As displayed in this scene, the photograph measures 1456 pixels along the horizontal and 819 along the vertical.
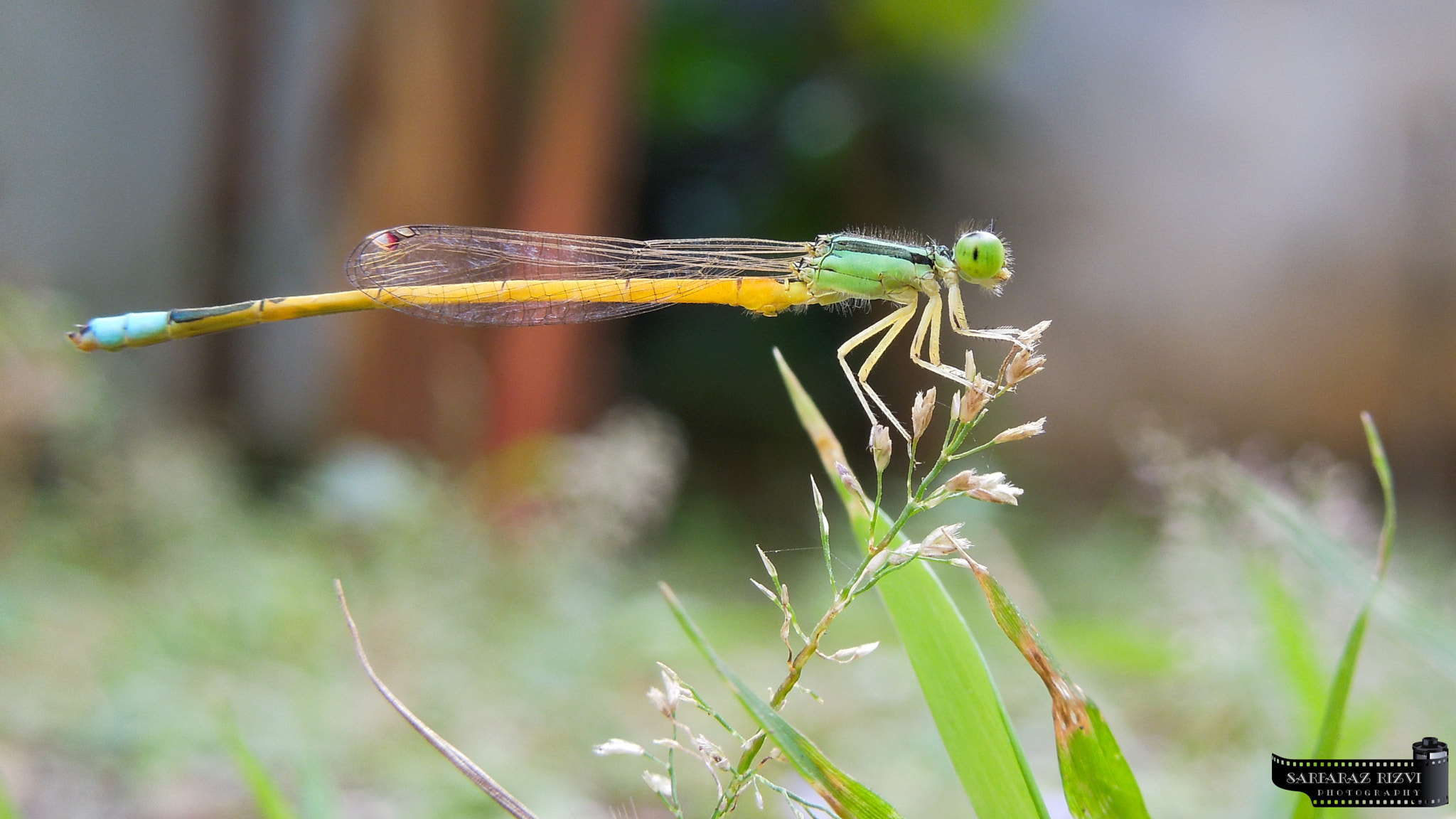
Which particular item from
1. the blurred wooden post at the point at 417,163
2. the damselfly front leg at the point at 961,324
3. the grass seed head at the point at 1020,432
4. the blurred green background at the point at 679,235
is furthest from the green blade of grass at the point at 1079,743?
the blurred wooden post at the point at 417,163

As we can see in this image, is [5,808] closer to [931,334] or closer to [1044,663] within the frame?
[1044,663]

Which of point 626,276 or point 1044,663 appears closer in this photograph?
point 1044,663

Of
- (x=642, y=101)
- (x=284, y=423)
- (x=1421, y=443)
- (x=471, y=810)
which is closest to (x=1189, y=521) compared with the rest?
(x=471, y=810)

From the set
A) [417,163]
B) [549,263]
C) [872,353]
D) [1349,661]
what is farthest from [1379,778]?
[417,163]

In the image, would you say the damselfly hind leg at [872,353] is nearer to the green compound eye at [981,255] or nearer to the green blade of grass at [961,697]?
the green compound eye at [981,255]

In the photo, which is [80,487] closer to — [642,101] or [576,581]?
[576,581]

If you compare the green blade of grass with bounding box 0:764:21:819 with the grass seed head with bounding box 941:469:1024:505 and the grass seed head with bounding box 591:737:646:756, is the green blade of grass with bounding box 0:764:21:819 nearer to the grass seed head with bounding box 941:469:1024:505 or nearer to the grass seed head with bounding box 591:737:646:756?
the grass seed head with bounding box 591:737:646:756
